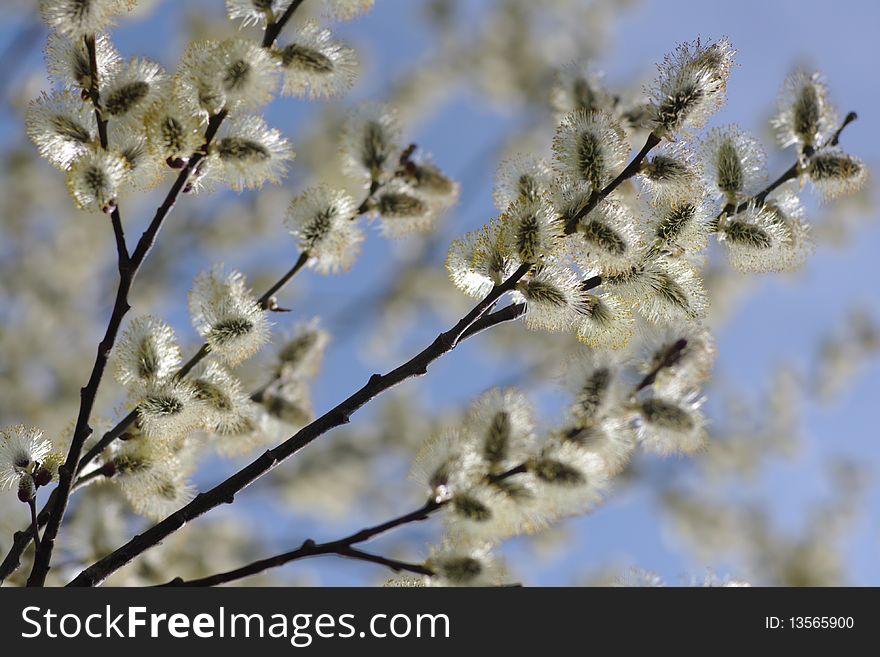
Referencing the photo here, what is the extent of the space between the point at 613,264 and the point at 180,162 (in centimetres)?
76

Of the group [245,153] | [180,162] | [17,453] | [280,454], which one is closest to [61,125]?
[180,162]

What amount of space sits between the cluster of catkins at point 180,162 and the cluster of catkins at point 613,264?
37 cm

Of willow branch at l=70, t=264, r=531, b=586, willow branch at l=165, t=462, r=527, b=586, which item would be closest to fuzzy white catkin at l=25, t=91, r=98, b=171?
willow branch at l=70, t=264, r=531, b=586

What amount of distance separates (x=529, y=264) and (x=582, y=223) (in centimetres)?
10

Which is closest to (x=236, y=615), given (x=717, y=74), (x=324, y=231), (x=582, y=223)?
(x=324, y=231)

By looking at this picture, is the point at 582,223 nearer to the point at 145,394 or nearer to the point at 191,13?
the point at 145,394

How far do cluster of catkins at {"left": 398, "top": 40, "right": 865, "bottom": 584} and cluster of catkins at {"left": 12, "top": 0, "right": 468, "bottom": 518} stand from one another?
366 millimetres

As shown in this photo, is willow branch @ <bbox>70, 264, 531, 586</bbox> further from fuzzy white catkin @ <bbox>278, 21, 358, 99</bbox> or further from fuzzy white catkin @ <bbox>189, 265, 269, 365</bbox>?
fuzzy white catkin @ <bbox>278, 21, 358, 99</bbox>

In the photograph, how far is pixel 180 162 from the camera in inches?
52.2

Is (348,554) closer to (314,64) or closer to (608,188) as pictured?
(608,188)

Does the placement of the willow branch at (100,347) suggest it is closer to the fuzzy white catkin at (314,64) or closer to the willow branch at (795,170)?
the fuzzy white catkin at (314,64)

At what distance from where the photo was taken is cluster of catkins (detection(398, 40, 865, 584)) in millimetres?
1224

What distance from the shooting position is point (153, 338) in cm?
140

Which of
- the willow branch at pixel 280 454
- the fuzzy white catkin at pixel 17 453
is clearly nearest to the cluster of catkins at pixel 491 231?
the fuzzy white catkin at pixel 17 453
